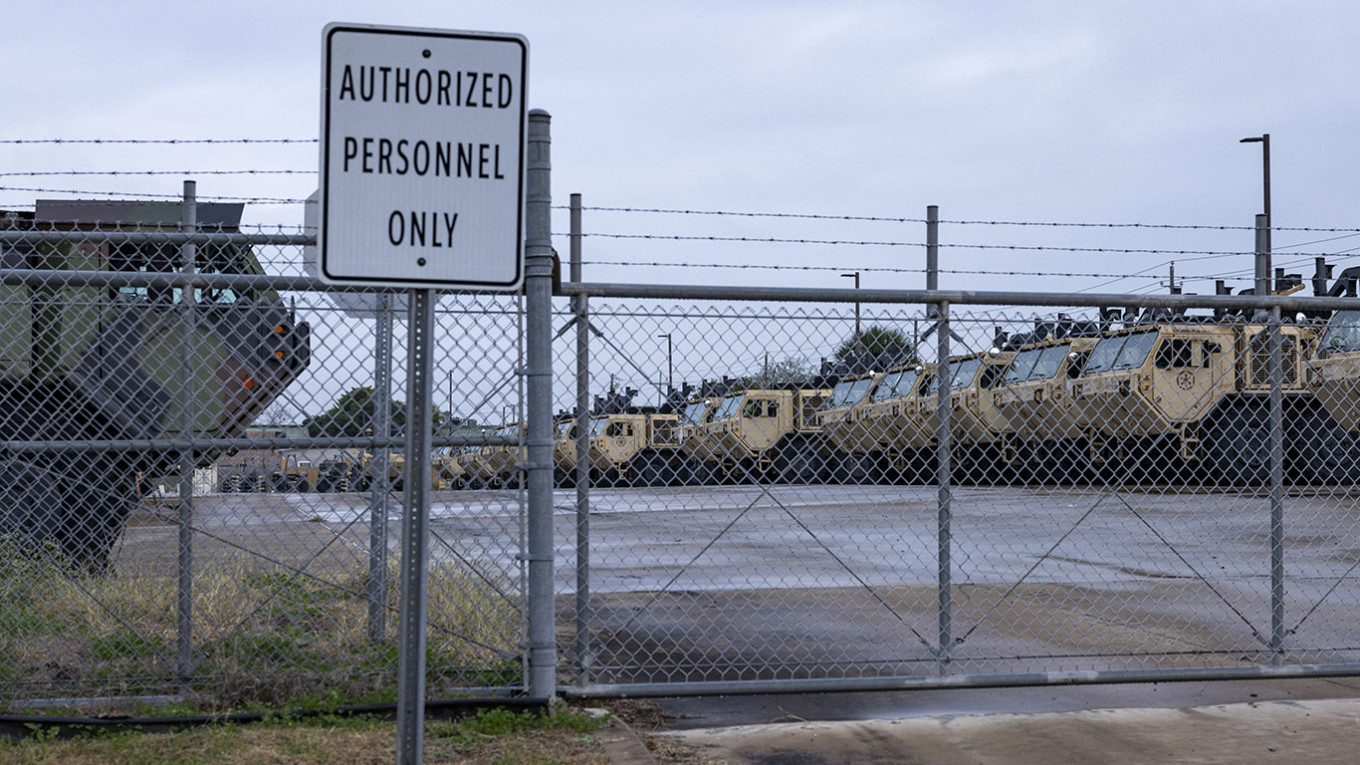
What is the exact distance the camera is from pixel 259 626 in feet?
22.8

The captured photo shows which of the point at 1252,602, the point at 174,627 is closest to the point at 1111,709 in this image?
the point at 1252,602

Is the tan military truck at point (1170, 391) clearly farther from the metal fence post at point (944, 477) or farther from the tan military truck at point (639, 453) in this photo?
the metal fence post at point (944, 477)

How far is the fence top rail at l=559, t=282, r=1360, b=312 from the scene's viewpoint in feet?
19.1

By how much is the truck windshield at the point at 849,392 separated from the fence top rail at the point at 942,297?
0.72 metres

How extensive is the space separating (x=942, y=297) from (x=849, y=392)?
135 centimetres

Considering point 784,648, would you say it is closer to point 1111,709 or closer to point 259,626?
point 1111,709

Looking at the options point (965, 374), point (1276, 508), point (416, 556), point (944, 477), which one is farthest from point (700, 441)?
point (965, 374)

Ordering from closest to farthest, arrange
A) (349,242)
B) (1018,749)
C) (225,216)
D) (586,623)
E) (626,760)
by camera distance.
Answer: (349,242) < (626,760) < (1018,749) < (586,623) < (225,216)

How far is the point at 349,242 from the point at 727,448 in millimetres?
3838

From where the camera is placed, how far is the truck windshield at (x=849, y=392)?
7012 mm

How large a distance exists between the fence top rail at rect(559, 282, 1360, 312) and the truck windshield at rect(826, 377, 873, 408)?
719mm

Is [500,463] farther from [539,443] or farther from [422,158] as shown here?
[422,158]

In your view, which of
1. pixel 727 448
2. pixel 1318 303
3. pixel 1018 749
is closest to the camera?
pixel 1018 749

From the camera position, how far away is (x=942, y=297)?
6.14 metres
